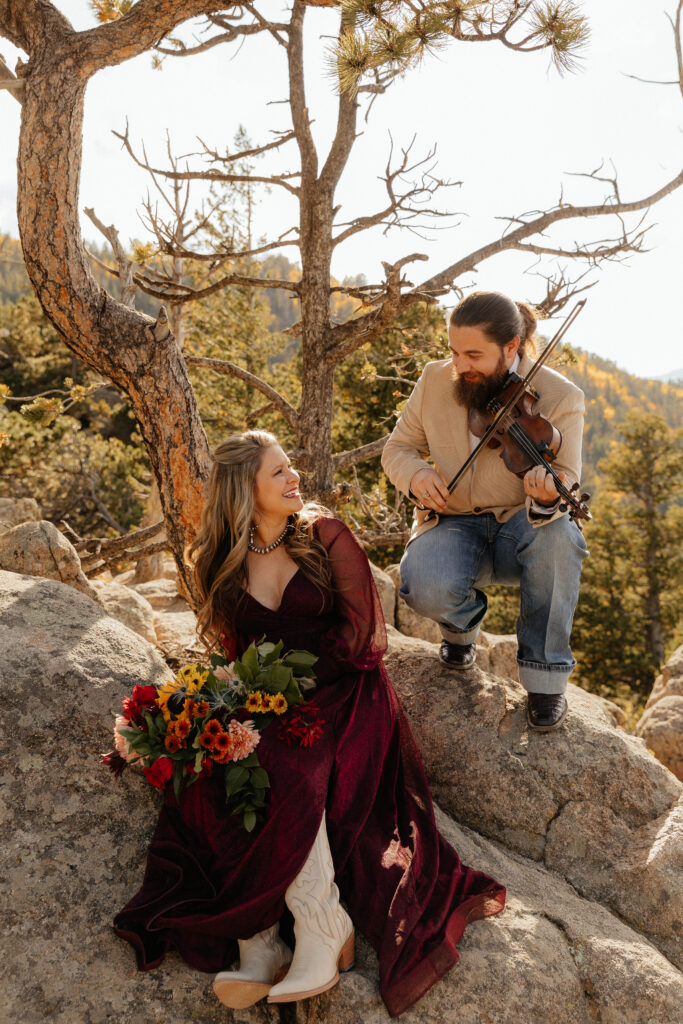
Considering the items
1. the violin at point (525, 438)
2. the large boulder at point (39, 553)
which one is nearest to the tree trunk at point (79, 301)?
the large boulder at point (39, 553)

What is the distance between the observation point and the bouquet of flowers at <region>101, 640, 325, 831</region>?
7.90 feet

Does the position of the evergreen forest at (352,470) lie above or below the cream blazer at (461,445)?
below

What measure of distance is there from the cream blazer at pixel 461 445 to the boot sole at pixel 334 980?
180cm

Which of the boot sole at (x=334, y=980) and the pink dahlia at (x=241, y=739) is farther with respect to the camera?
the pink dahlia at (x=241, y=739)

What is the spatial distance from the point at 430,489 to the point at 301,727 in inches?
50.5

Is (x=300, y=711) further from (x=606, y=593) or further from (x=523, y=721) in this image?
(x=606, y=593)

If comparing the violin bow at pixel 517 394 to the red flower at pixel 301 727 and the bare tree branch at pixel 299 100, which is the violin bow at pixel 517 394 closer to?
the red flower at pixel 301 727

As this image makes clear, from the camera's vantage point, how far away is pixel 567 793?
10.5 ft

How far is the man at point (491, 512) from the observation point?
3.19 meters

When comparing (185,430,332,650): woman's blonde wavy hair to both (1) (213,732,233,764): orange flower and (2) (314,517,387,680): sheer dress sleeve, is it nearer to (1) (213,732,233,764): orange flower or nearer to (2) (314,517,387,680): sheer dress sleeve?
(2) (314,517,387,680): sheer dress sleeve

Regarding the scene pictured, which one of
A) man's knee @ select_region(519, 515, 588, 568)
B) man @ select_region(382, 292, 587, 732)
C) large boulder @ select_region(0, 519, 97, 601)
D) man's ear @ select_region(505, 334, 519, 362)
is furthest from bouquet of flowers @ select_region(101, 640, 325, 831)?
large boulder @ select_region(0, 519, 97, 601)

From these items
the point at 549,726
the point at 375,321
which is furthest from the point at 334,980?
the point at 375,321

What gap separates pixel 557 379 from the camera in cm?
334

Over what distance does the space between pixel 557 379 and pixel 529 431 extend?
35 centimetres
